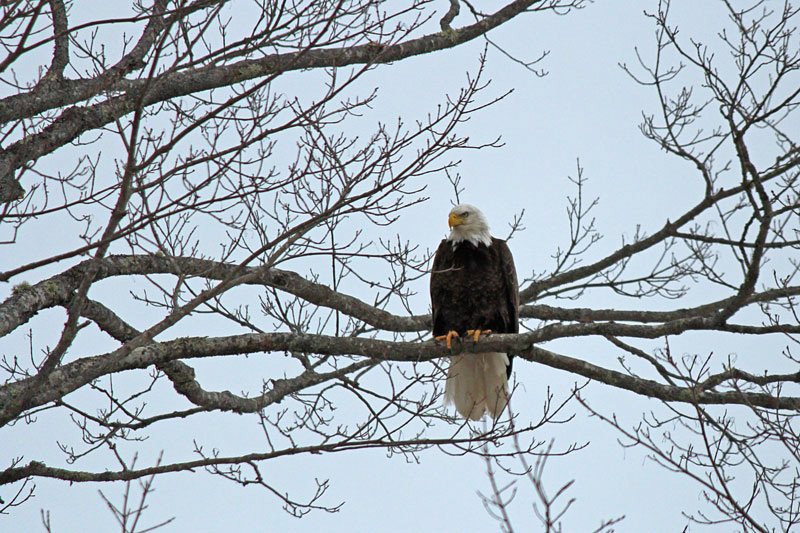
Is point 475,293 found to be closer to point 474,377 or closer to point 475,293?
point 475,293

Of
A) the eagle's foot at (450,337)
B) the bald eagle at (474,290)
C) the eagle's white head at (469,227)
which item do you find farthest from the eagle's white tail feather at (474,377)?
the eagle's white head at (469,227)

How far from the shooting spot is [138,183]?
8.74ft

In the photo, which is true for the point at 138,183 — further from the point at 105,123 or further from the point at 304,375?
the point at 304,375

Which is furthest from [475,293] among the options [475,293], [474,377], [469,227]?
[474,377]

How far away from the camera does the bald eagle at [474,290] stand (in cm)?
543

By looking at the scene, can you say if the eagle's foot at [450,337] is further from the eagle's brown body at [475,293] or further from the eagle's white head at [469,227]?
the eagle's white head at [469,227]

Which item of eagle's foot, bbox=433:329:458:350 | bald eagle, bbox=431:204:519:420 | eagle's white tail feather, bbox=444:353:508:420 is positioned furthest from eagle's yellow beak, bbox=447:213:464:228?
eagle's white tail feather, bbox=444:353:508:420

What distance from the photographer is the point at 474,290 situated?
5.43 m

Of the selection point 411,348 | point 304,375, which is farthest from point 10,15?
point 304,375

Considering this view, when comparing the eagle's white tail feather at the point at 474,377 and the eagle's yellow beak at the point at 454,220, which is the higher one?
the eagle's yellow beak at the point at 454,220

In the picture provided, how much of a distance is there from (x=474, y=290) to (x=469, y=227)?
49 centimetres

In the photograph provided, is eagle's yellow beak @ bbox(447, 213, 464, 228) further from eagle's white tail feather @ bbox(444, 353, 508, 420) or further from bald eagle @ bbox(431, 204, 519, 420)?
eagle's white tail feather @ bbox(444, 353, 508, 420)

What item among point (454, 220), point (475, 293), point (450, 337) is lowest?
point (450, 337)

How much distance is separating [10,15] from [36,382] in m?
1.29
